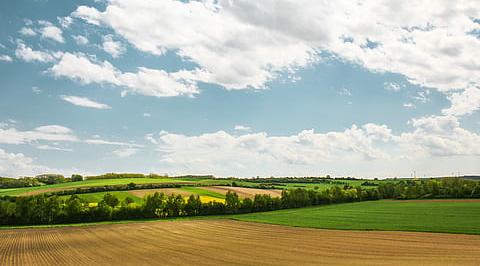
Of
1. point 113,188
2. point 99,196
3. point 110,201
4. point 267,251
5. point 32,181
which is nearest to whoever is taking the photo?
point 267,251

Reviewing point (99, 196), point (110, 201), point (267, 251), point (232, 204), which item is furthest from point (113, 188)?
point (267, 251)

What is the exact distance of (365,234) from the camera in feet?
157

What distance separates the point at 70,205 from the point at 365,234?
66176mm

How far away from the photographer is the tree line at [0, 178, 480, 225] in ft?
292

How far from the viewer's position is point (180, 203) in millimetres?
100688

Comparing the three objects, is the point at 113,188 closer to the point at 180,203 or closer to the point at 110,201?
the point at 110,201

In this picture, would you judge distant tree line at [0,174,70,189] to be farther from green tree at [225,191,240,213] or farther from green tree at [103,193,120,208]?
green tree at [225,191,240,213]

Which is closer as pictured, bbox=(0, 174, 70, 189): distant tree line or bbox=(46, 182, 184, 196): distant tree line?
bbox=(46, 182, 184, 196): distant tree line

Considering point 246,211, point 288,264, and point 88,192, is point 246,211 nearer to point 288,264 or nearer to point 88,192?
point 88,192

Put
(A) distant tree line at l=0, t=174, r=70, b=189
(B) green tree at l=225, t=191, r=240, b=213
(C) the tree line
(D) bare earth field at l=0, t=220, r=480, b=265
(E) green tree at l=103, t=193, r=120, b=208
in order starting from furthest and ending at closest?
1. (A) distant tree line at l=0, t=174, r=70, b=189
2. (B) green tree at l=225, t=191, r=240, b=213
3. (E) green tree at l=103, t=193, r=120, b=208
4. (C) the tree line
5. (D) bare earth field at l=0, t=220, r=480, b=265

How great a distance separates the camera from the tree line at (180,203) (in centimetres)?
8894

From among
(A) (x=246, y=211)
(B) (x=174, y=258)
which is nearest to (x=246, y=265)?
(B) (x=174, y=258)

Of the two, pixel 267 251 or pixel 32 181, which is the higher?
pixel 32 181

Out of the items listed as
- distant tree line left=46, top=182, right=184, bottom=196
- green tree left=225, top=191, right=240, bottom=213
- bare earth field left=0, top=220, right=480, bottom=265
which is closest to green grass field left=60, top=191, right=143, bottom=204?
distant tree line left=46, top=182, right=184, bottom=196
